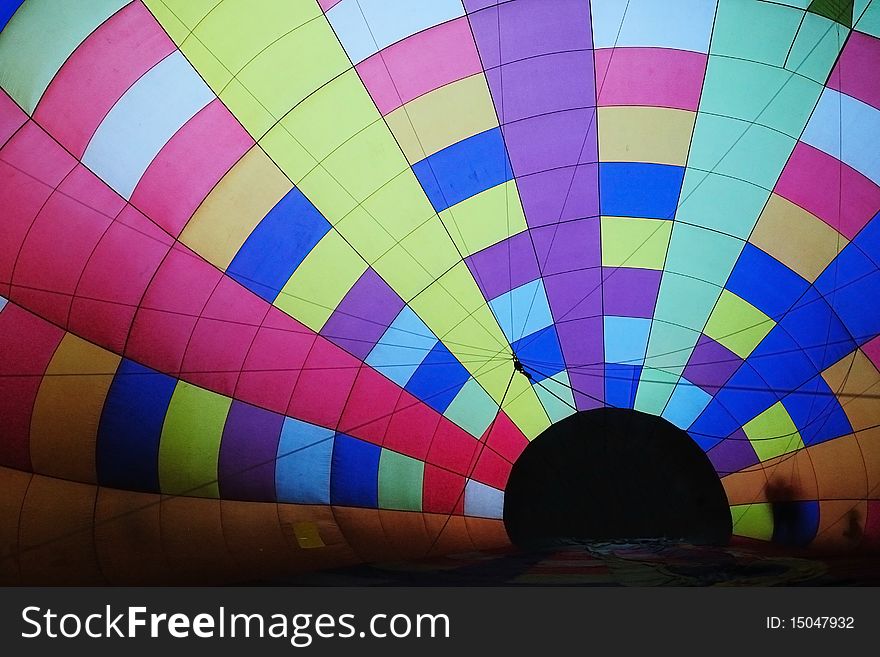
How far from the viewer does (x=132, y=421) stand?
4109 mm

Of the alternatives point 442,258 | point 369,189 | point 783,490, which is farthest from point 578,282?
point 783,490

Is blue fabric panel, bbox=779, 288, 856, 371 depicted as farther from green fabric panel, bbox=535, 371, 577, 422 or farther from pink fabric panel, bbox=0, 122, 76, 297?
pink fabric panel, bbox=0, 122, 76, 297

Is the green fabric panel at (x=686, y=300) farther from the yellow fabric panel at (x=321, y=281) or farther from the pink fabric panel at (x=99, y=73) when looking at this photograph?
the pink fabric panel at (x=99, y=73)

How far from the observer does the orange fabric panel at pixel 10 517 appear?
4.08 meters

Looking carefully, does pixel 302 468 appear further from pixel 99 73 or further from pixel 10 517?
pixel 99 73

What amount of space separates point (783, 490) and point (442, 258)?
201 cm

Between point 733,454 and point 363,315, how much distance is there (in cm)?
193

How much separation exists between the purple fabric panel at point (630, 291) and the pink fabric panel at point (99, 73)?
2.29 meters

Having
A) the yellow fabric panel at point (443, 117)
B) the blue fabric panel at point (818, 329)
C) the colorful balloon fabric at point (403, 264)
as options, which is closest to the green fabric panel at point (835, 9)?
the colorful balloon fabric at point (403, 264)

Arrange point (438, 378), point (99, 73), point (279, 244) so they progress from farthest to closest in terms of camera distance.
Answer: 1. point (438, 378)
2. point (279, 244)
3. point (99, 73)

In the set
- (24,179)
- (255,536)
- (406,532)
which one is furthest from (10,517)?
(406,532)

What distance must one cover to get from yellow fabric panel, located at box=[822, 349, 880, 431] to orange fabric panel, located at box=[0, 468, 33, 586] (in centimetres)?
385

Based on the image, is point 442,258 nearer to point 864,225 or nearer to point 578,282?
point 578,282

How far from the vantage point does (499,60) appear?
393 centimetres
